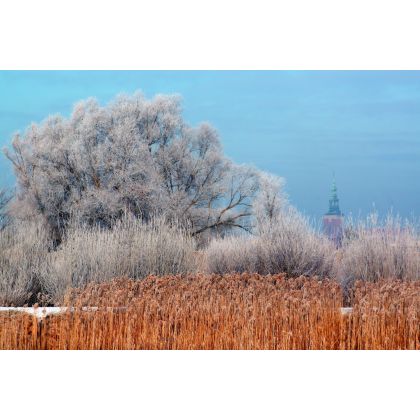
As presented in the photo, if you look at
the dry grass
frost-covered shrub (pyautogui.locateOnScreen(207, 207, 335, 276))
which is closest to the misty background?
frost-covered shrub (pyautogui.locateOnScreen(207, 207, 335, 276))

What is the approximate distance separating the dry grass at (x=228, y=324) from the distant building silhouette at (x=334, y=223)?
5.14 feet

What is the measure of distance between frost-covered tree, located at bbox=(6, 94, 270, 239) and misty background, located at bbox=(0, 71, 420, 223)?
242cm

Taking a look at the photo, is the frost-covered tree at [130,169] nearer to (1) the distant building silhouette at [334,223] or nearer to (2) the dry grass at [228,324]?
(1) the distant building silhouette at [334,223]

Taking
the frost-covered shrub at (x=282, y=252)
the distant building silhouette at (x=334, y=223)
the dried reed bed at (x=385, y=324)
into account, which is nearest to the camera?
the dried reed bed at (x=385, y=324)

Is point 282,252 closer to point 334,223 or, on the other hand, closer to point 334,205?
point 334,223

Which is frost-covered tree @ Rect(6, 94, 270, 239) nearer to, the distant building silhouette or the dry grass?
the distant building silhouette

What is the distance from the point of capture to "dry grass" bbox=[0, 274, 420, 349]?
225 inches

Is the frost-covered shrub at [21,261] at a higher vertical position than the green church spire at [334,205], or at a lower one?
lower

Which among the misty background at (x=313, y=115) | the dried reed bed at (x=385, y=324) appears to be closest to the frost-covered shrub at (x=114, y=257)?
the misty background at (x=313, y=115)

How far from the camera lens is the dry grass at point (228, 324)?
5719mm
